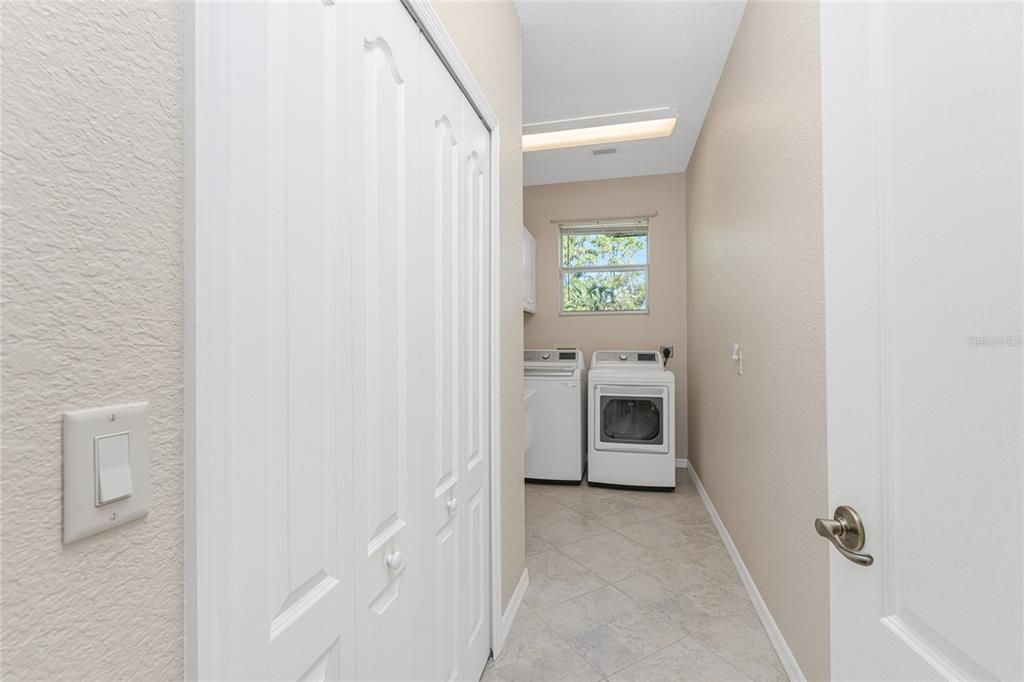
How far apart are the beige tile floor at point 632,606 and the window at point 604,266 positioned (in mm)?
2076

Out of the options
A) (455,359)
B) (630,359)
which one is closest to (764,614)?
(455,359)

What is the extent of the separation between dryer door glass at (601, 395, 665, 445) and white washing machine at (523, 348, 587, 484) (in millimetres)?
231

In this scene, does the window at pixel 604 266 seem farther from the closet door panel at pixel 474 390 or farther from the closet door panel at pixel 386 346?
the closet door panel at pixel 386 346

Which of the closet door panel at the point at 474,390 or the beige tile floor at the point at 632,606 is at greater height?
the closet door panel at the point at 474,390

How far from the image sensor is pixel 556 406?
3773mm

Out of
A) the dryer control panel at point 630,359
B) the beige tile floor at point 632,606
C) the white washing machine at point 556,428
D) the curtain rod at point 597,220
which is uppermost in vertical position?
the curtain rod at point 597,220

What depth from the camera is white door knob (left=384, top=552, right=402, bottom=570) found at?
0.91m

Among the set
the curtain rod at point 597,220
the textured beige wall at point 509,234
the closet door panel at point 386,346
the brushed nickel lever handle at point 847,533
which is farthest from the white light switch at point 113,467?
the curtain rod at point 597,220

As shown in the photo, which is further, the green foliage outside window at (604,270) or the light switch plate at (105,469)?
the green foliage outside window at (604,270)

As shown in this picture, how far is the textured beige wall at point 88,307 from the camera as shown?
35 cm

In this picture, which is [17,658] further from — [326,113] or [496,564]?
[496,564]

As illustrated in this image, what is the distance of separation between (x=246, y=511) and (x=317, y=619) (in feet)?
0.84

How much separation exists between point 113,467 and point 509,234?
162 cm

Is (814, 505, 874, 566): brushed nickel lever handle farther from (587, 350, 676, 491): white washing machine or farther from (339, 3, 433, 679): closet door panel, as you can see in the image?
(587, 350, 676, 491): white washing machine
